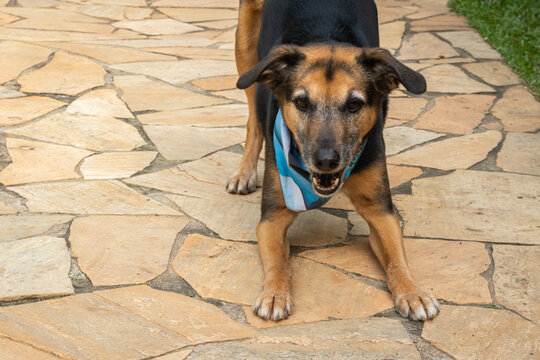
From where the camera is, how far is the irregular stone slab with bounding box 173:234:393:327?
11.2 feet

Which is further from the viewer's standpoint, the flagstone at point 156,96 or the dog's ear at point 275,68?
the flagstone at point 156,96

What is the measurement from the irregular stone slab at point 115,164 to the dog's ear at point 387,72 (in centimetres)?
206

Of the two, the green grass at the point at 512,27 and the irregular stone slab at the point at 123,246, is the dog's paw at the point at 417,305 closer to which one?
the irregular stone slab at the point at 123,246

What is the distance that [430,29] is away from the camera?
9219 mm

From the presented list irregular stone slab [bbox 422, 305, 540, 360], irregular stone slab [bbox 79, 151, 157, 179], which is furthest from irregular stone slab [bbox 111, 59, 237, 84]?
irregular stone slab [bbox 422, 305, 540, 360]

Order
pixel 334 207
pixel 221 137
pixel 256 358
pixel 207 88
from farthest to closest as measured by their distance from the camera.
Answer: pixel 207 88 → pixel 221 137 → pixel 334 207 → pixel 256 358

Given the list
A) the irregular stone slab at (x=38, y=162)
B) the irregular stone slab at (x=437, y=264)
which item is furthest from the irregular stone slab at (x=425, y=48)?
the irregular stone slab at (x=437, y=264)

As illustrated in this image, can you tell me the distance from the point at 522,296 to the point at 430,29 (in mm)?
6294

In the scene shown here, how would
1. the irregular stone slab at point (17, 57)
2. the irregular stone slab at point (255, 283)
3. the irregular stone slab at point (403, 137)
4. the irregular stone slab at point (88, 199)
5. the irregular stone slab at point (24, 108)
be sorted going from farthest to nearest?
the irregular stone slab at point (17, 57) < the irregular stone slab at point (24, 108) < the irregular stone slab at point (403, 137) < the irregular stone slab at point (88, 199) < the irregular stone slab at point (255, 283)

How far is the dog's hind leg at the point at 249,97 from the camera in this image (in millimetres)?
4805

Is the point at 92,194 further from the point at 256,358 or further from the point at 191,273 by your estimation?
the point at 256,358

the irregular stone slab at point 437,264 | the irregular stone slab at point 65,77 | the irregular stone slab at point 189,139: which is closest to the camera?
the irregular stone slab at point 437,264

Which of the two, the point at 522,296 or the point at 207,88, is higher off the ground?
the point at 522,296

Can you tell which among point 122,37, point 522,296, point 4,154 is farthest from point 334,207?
point 122,37
